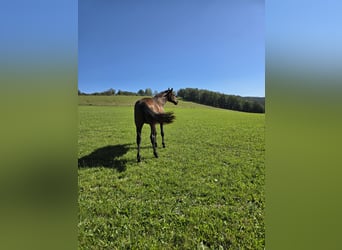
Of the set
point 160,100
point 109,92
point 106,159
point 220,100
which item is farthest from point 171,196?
point 160,100

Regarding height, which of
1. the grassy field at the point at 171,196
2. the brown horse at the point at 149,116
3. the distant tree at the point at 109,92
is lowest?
the grassy field at the point at 171,196

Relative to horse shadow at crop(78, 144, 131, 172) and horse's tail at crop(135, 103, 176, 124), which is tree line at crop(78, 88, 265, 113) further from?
horse shadow at crop(78, 144, 131, 172)

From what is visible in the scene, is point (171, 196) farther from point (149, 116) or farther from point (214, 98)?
point (149, 116)

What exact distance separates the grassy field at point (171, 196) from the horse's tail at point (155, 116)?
55cm

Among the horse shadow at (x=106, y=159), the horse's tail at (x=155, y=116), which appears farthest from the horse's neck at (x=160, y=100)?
the horse shadow at (x=106, y=159)

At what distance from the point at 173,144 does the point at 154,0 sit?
2761 mm

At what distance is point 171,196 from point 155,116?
1101mm

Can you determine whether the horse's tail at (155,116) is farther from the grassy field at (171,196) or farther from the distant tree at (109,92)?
the distant tree at (109,92)

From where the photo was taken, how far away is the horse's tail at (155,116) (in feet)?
8.00

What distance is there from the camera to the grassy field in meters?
1.39
